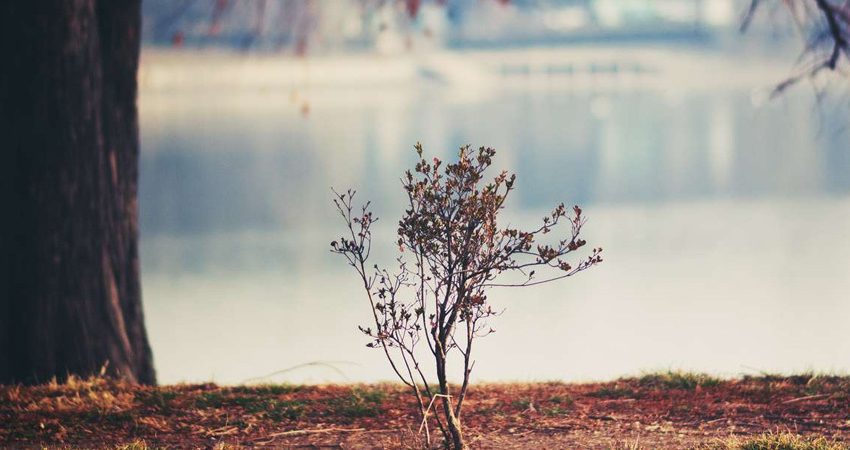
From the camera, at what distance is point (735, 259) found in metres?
20.3

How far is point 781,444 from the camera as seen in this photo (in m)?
5.32

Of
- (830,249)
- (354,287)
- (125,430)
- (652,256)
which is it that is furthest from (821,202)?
(125,430)

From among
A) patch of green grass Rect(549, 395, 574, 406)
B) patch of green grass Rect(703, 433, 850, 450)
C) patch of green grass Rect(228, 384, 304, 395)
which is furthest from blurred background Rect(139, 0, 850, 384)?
patch of green grass Rect(703, 433, 850, 450)

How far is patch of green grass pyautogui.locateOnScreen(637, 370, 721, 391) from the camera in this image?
6.99 m

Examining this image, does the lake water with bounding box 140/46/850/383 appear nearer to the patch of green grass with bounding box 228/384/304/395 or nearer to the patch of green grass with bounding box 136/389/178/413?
the patch of green grass with bounding box 228/384/304/395

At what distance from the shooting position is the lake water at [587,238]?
13.8m

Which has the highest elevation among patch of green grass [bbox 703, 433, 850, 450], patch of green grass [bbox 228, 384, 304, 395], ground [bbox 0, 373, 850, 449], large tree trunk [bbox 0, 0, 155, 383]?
large tree trunk [bbox 0, 0, 155, 383]

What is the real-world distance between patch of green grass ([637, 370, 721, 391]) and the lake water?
225 cm

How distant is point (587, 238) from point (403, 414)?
17.5m

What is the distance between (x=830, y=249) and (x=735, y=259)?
1925 mm

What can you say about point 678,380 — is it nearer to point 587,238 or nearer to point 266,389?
point 266,389

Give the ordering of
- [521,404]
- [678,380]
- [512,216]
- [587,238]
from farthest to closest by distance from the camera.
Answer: [512,216]
[587,238]
[678,380]
[521,404]

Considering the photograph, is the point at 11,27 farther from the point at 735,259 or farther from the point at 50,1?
the point at 735,259

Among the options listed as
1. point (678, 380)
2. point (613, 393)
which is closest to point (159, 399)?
point (613, 393)
